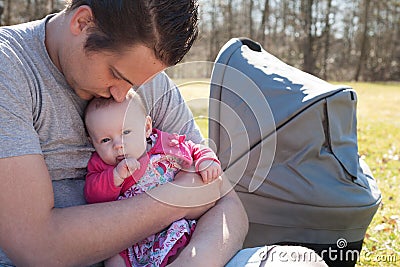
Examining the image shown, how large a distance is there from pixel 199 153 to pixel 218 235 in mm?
359

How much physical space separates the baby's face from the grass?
47cm

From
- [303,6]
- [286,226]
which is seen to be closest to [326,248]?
[286,226]

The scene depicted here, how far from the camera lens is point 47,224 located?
1617mm

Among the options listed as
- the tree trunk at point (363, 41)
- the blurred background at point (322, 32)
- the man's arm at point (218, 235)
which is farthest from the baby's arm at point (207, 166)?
the tree trunk at point (363, 41)

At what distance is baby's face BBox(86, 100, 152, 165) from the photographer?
1.94 meters

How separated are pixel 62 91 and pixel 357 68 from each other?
86.1 ft

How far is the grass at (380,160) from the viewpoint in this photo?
10.1 ft

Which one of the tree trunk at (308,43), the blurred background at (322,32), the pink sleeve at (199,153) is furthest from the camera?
the blurred background at (322,32)

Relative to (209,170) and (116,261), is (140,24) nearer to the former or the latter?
(209,170)

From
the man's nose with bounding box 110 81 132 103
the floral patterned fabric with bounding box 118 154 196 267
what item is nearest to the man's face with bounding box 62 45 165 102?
the man's nose with bounding box 110 81 132 103

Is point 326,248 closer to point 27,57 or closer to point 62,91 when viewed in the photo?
point 62,91

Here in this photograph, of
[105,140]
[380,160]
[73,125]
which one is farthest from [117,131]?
[380,160]

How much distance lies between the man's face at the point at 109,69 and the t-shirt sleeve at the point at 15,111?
0.16m

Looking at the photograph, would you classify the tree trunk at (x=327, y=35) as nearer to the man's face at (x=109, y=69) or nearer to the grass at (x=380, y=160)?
the grass at (x=380, y=160)
